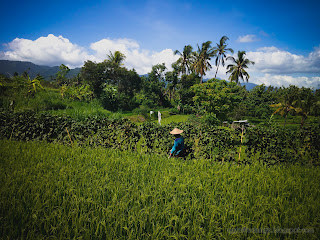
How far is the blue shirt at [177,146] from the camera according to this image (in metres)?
3.99

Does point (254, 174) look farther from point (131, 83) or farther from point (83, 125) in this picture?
point (131, 83)

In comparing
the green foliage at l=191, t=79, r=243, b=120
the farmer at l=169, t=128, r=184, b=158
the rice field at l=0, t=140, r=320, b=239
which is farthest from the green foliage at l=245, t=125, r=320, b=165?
the green foliage at l=191, t=79, r=243, b=120

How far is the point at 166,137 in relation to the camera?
4414mm

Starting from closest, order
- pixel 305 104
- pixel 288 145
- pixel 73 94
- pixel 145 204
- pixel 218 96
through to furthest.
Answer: pixel 145 204 < pixel 288 145 < pixel 73 94 < pixel 218 96 < pixel 305 104

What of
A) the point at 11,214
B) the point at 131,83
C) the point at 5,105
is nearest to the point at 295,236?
the point at 11,214

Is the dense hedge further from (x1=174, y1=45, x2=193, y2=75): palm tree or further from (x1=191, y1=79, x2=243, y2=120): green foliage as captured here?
(x1=174, y1=45, x2=193, y2=75): palm tree

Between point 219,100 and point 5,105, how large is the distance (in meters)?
17.5

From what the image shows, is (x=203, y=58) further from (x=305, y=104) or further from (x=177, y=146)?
(x=177, y=146)

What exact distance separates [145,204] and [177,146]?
217cm

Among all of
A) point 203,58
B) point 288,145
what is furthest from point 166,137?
point 203,58

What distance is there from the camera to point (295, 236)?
1.62m

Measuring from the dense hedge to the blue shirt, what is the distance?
0.32 metres

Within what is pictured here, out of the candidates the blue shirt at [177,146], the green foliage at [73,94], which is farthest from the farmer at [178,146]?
the green foliage at [73,94]

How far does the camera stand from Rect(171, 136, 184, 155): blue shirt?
399 cm
